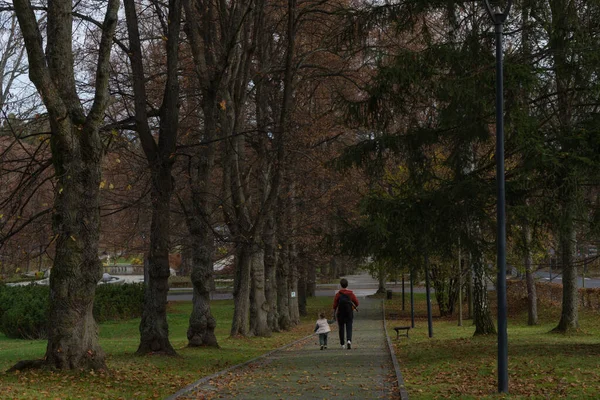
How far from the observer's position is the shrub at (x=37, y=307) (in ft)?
101

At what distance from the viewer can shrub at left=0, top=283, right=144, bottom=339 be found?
101ft

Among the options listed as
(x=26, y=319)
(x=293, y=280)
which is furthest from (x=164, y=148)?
(x=293, y=280)

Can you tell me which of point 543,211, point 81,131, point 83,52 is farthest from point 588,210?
point 83,52

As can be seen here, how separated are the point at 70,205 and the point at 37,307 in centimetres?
1990

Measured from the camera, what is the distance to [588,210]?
50.4ft

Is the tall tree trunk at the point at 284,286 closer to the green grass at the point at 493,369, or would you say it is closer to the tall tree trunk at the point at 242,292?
the tall tree trunk at the point at 242,292

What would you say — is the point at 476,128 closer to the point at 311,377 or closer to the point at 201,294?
the point at 311,377

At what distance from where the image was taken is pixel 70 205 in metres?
12.7

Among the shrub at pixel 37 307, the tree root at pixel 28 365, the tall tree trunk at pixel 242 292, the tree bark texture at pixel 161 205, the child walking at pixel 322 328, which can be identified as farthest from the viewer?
the shrub at pixel 37 307

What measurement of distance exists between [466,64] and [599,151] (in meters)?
3.65

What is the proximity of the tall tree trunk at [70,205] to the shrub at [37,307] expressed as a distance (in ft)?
49.4

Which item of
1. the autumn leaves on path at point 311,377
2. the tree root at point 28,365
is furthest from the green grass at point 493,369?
the tree root at point 28,365

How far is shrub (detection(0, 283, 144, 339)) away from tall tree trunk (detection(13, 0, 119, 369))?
15.0 meters

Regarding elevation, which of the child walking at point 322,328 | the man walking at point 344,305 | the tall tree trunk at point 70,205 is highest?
the tall tree trunk at point 70,205
